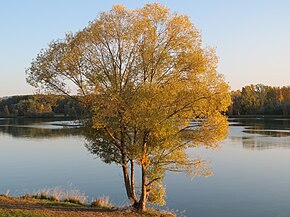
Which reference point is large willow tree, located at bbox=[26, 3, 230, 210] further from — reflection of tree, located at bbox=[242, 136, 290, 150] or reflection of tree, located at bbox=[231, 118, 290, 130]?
reflection of tree, located at bbox=[231, 118, 290, 130]

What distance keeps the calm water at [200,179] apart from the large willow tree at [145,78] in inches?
166

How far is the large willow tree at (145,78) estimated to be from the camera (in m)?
16.0

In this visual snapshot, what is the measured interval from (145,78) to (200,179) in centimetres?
1253

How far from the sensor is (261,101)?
4715 inches

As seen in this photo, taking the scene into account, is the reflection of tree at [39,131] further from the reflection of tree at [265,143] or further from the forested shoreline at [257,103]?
the reflection of tree at [265,143]

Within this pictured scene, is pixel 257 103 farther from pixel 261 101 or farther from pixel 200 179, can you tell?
pixel 200 179

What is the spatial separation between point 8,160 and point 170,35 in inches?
998

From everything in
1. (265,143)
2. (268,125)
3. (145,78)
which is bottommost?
(265,143)

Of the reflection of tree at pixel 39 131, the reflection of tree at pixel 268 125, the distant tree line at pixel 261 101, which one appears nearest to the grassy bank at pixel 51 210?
the reflection of tree at pixel 39 131

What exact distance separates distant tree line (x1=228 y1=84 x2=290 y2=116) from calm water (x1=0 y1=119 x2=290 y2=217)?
75.0 m

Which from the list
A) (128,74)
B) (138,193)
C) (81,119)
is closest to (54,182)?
(138,193)

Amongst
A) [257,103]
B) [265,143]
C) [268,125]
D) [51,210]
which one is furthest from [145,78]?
[257,103]

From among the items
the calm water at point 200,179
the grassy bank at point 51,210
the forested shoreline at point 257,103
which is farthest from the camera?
the forested shoreline at point 257,103

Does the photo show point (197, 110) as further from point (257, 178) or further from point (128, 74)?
point (257, 178)
